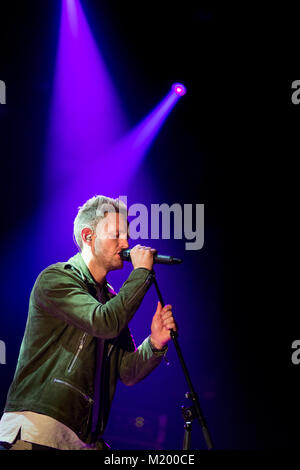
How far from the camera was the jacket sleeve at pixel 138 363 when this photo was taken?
2521 mm

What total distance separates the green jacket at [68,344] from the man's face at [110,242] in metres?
0.19

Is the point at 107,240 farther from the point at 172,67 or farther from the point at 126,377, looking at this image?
the point at 172,67

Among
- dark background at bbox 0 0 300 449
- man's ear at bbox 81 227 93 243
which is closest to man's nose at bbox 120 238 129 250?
man's ear at bbox 81 227 93 243

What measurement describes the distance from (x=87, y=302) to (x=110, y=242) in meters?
0.45

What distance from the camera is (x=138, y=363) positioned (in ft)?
8.32

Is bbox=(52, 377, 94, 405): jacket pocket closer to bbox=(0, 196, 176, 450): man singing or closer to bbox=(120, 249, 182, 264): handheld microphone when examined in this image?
bbox=(0, 196, 176, 450): man singing

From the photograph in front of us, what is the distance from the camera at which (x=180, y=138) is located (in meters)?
5.15

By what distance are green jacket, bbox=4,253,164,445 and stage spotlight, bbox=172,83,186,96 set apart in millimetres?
3149

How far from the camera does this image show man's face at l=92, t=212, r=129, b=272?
2.49 meters

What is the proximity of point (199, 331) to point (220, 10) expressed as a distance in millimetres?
3136

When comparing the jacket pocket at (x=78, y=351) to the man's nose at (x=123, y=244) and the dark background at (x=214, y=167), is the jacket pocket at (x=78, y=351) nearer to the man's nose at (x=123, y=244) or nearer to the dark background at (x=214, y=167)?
the man's nose at (x=123, y=244)
